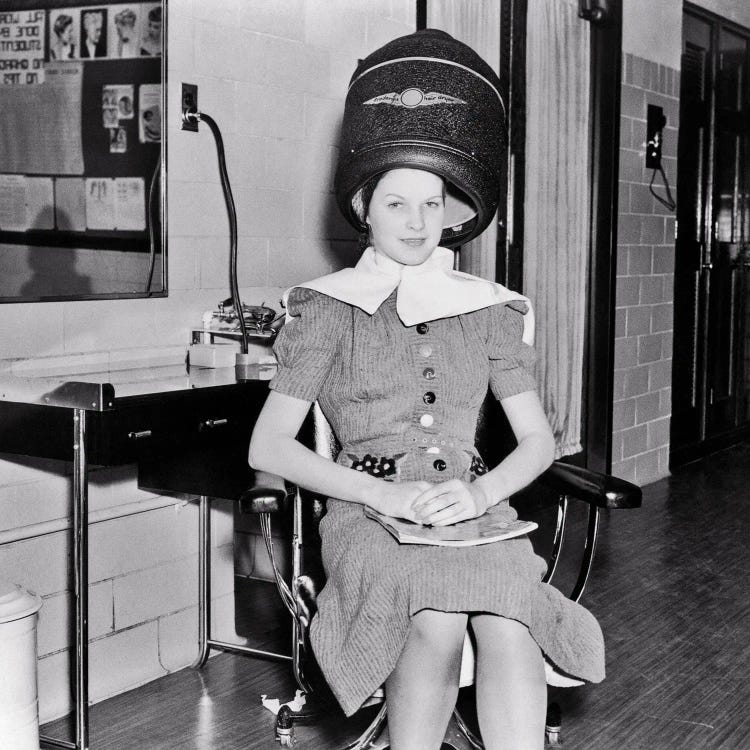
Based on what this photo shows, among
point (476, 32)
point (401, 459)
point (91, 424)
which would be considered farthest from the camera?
point (476, 32)

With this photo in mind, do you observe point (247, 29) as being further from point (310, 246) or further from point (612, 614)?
point (612, 614)

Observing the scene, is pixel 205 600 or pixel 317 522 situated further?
pixel 205 600

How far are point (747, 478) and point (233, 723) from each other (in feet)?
12.3

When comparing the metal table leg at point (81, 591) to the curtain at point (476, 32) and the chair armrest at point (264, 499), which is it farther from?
the curtain at point (476, 32)

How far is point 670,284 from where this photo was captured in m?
5.84

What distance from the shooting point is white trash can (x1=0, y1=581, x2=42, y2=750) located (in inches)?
89.6

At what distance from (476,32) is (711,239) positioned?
9.36 ft

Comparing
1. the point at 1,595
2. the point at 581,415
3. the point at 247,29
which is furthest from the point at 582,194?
the point at 1,595

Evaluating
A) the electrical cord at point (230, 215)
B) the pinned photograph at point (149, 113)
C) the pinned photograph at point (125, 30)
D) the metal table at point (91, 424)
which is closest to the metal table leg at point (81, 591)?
the metal table at point (91, 424)

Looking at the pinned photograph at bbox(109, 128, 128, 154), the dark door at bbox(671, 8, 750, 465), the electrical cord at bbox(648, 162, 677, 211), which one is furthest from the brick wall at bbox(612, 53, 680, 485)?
the pinned photograph at bbox(109, 128, 128, 154)

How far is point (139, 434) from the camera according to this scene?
7.60 feet

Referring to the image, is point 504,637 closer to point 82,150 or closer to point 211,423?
point 211,423

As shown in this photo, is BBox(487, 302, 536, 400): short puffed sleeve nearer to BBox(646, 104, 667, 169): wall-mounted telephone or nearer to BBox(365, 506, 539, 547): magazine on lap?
BBox(365, 506, 539, 547): magazine on lap

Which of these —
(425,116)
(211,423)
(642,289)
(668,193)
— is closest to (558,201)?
(642,289)
